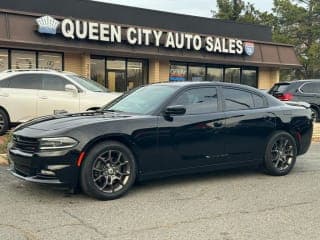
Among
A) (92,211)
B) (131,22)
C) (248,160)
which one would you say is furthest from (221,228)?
(131,22)

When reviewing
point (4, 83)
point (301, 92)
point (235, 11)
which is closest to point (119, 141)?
point (4, 83)

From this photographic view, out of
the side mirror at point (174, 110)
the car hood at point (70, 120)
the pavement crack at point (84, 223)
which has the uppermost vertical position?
the side mirror at point (174, 110)

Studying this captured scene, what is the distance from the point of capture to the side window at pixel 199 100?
6816mm

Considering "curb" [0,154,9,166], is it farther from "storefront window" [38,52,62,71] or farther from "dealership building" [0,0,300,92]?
"storefront window" [38,52,62,71]

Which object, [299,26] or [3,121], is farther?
[299,26]

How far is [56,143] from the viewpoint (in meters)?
5.74

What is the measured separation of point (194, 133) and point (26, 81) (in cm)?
614

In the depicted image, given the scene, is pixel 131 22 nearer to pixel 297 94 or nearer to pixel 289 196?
pixel 297 94

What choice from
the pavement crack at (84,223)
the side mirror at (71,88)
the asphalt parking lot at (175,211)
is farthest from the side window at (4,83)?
the pavement crack at (84,223)

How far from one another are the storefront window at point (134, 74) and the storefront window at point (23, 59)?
5161mm

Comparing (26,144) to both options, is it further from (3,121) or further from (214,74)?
(214,74)

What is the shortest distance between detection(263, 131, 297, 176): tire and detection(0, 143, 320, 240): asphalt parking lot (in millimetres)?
266

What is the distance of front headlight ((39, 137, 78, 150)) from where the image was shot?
573cm

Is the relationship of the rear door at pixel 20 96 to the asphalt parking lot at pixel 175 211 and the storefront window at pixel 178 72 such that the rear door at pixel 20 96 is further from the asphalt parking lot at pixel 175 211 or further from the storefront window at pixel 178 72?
the storefront window at pixel 178 72
